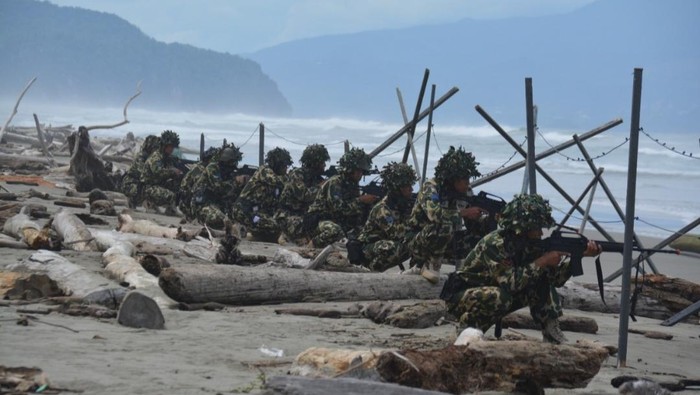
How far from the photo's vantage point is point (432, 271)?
11352 millimetres

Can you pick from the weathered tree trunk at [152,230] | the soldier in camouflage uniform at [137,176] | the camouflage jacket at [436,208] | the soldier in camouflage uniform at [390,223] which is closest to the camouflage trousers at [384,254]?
the soldier in camouflage uniform at [390,223]

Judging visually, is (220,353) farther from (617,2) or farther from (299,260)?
(617,2)

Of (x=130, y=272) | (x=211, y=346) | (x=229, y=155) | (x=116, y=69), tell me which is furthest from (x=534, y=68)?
(x=211, y=346)

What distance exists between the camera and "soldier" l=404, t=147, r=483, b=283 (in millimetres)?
10945

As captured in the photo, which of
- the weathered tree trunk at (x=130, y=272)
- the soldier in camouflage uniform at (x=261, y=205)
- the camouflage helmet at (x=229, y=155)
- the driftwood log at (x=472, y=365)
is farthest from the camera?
the camouflage helmet at (x=229, y=155)

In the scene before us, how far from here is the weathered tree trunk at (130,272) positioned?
9562mm

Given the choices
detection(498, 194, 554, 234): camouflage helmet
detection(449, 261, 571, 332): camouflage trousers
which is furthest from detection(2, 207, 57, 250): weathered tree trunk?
detection(498, 194, 554, 234): camouflage helmet

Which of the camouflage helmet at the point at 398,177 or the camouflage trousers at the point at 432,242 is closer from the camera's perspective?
the camouflage trousers at the point at 432,242

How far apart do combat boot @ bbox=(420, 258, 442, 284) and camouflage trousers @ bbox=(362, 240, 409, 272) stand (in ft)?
2.04

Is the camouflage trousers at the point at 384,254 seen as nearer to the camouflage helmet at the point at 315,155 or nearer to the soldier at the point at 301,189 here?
the soldier at the point at 301,189

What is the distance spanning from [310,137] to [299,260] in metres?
64.2

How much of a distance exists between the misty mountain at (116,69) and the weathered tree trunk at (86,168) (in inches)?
4214

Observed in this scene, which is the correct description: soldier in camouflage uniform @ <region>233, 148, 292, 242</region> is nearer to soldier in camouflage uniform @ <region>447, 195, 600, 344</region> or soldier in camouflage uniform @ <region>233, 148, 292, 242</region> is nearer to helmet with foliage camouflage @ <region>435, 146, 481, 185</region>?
helmet with foliage camouflage @ <region>435, 146, 481, 185</region>

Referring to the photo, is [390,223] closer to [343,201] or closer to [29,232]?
[343,201]
